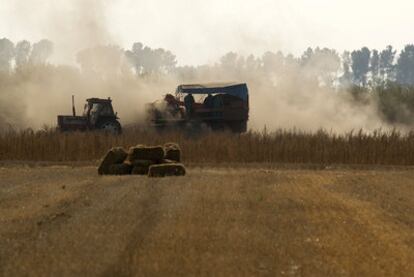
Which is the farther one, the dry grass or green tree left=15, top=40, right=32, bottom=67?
green tree left=15, top=40, right=32, bottom=67

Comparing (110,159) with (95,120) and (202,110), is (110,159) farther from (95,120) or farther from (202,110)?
(202,110)

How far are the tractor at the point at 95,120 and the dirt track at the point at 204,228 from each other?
14798 millimetres

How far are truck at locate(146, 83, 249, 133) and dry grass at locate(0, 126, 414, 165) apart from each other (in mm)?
7095

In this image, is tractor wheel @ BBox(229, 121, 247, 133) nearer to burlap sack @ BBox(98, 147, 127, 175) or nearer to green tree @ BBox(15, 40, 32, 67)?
burlap sack @ BBox(98, 147, 127, 175)

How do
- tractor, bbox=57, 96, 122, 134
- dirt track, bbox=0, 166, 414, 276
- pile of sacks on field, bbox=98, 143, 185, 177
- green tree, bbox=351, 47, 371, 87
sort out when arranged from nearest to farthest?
dirt track, bbox=0, 166, 414, 276 → pile of sacks on field, bbox=98, 143, 185, 177 → tractor, bbox=57, 96, 122, 134 → green tree, bbox=351, 47, 371, 87

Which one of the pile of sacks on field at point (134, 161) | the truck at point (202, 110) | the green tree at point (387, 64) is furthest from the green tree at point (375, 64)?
the pile of sacks on field at point (134, 161)

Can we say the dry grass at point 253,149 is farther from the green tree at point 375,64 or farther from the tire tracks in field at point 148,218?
the green tree at point 375,64

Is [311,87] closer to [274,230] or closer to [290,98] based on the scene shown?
[290,98]

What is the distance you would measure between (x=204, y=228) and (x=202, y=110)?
22511 millimetres

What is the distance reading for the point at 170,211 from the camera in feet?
39.5

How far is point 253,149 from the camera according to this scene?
25.1 metres

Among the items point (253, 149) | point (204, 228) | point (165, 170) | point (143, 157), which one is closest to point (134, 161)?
point (143, 157)

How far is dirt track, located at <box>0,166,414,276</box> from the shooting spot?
8.43 metres

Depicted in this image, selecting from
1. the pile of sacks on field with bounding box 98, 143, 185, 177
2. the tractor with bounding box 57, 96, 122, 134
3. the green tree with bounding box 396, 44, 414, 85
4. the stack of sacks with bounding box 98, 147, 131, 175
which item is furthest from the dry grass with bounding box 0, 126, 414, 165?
the green tree with bounding box 396, 44, 414, 85
